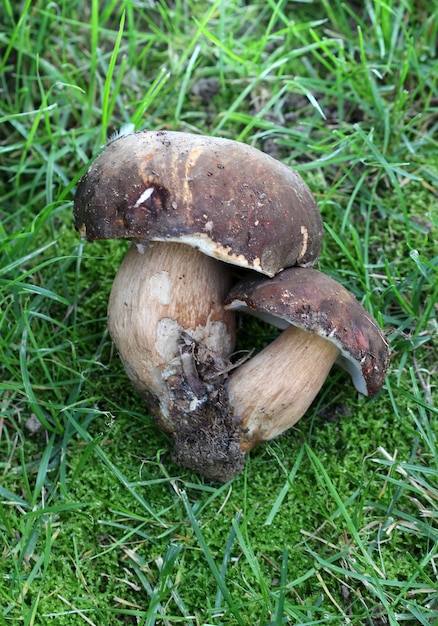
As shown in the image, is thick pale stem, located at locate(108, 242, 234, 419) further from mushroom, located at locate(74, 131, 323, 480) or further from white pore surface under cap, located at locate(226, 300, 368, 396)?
white pore surface under cap, located at locate(226, 300, 368, 396)

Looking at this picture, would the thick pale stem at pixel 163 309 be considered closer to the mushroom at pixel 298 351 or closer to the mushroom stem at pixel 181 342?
the mushroom stem at pixel 181 342

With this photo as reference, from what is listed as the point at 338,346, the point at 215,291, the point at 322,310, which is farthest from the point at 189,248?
the point at 338,346

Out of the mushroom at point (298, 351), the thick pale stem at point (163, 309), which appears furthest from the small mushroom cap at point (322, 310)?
the thick pale stem at point (163, 309)

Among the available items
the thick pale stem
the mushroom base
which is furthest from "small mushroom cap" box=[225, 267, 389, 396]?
the mushroom base

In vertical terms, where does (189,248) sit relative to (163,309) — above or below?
above

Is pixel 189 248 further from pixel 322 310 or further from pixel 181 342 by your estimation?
Answer: pixel 322 310

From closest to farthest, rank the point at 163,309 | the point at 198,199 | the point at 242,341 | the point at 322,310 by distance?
the point at 198,199
the point at 322,310
the point at 163,309
the point at 242,341

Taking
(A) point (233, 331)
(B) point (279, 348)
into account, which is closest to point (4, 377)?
(A) point (233, 331)
